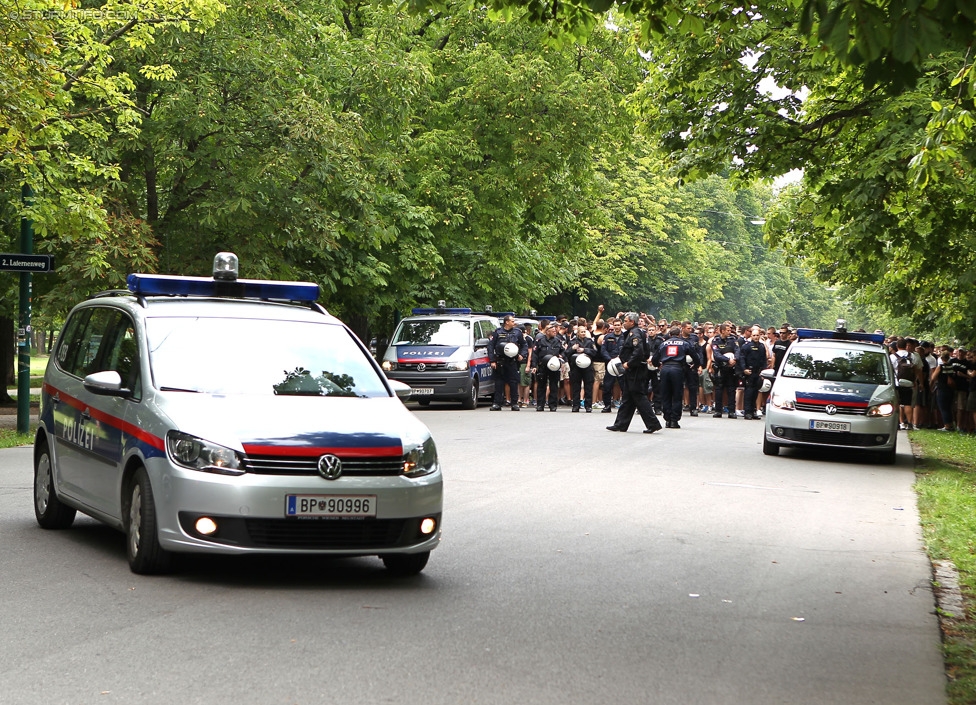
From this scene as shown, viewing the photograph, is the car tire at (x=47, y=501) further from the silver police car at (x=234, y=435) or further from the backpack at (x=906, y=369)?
the backpack at (x=906, y=369)

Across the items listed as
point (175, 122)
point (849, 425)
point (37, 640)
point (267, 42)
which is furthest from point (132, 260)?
point (37, 640)

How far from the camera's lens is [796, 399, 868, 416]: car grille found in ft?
62.9

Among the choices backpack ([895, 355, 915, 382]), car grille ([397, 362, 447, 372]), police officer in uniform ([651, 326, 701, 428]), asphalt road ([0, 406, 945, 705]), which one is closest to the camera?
asphalt road ([0, 406, 945, 705])

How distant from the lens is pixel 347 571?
345 inches

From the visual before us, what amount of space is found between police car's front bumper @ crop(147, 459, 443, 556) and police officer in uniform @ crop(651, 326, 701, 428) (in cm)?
1612

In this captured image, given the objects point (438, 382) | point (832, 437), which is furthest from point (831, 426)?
point (438, 382)

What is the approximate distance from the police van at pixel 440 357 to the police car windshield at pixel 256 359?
62.4ft

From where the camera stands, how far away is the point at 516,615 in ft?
24.5

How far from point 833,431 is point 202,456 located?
43.0ft

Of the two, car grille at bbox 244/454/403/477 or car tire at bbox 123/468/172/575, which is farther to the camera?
car tire at bbox 123/468/172/575

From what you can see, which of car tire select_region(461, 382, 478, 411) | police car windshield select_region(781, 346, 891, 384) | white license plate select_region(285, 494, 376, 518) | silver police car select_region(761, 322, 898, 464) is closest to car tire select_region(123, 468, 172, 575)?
white license plate select_region(285, 494, 376, 518)

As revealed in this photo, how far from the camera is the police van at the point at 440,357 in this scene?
29047mm

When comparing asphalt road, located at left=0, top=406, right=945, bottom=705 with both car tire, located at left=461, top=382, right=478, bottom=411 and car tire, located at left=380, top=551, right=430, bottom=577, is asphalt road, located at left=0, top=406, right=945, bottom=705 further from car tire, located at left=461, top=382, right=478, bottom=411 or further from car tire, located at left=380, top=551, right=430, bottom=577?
car tire, located at left=461, top=382, right=478, bottom=411

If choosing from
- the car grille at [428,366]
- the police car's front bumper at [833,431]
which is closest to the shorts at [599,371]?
the car grille at [428,366]
